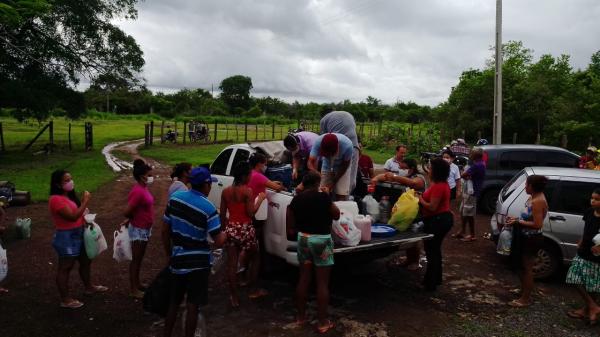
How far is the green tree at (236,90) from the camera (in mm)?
89250

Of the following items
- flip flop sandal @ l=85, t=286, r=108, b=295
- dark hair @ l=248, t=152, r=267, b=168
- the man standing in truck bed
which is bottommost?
flip flop sandal @ l=85, t=286, r=108, b=295

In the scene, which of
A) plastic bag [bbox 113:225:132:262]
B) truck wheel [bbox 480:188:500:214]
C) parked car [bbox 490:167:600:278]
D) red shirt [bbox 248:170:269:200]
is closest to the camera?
plastic bag [bbox 113:225:132:262]

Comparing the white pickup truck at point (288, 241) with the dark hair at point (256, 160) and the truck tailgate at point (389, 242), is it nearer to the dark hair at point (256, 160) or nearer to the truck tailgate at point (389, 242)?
the truck tailgate at point (389, 242)

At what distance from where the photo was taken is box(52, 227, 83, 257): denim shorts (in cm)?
515

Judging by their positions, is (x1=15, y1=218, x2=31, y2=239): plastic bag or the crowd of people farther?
(x1=15, y1=218, x2=31, y2=239): plastic bag

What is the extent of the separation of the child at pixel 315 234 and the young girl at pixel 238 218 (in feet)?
2.15

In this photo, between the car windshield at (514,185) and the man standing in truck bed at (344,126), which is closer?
the man standing in truck bed at (344,126)

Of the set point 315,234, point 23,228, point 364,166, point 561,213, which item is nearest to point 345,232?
point 315,234

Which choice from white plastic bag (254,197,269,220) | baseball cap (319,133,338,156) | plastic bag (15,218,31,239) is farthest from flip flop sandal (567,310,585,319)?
plastic bag (15,218,31,239)

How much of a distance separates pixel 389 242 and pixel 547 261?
2.69 metres

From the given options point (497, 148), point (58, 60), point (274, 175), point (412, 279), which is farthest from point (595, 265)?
point (58, 60)

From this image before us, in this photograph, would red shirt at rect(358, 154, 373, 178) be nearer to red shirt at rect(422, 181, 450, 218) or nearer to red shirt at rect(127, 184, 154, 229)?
red shirt at rect(422, 181, 450, 218)

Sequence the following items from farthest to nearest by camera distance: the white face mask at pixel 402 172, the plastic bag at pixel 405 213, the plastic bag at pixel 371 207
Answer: the white face mask at pixel 402 172, the plastic bag at pixel 371 207, the plastic bag at pixel 405 213

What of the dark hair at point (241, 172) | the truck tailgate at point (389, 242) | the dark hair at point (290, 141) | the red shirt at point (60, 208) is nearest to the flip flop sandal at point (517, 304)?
the truck tailgate at point (389, 242)
